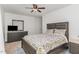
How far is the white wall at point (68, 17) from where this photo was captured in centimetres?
151

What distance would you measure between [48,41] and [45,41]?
0.06 meters

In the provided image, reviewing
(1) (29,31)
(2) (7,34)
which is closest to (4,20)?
(2) (7,34)

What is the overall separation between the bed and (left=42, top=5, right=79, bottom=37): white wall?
0.08 meters

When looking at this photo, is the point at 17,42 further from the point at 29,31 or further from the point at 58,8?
the point at 58,8

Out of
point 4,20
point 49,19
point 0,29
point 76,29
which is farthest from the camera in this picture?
point 49,19

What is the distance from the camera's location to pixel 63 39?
1.63 metres

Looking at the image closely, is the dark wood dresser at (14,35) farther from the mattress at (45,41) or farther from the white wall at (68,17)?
the white wall at (68,17)

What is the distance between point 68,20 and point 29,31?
0.76 m

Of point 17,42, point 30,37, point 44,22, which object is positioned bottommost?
point 17,42

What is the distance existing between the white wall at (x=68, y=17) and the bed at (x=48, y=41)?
0.08m

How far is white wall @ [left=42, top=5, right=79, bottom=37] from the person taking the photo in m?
1.51

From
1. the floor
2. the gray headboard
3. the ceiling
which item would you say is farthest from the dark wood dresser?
the gray headboard

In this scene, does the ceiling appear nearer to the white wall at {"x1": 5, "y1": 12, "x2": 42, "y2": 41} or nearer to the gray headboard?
the white wall at {"x1": 5, "y1": 12, "x2": 42, "y2": 41}

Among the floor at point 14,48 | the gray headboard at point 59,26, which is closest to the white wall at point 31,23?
the gray headboard at point 59,26
